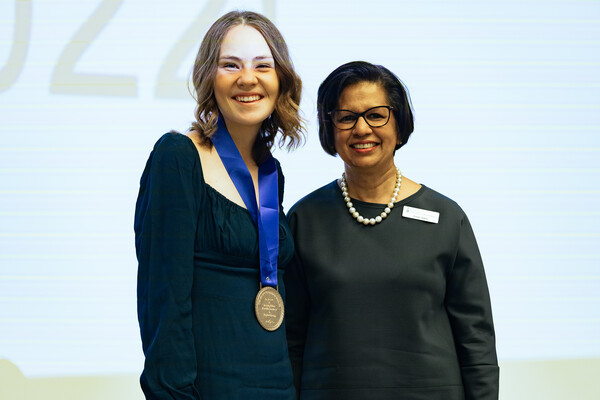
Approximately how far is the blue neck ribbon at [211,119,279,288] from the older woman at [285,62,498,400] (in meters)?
0.26

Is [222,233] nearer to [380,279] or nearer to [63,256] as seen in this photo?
[380,279]

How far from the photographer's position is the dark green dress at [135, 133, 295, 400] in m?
1.55

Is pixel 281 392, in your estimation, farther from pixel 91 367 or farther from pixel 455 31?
pixel 455 31

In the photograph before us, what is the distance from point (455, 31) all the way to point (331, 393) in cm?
204

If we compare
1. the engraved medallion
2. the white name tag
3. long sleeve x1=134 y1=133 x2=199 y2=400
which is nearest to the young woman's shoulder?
long sleeve x1=134 y1=133 x2=199 y2=400

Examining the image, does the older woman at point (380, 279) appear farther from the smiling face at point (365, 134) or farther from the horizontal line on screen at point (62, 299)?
the horizontal line on screen at point (62, 299)

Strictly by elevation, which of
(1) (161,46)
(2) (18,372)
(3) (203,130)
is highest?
(1) (161,46)

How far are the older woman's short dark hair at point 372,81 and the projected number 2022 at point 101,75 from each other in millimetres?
1388

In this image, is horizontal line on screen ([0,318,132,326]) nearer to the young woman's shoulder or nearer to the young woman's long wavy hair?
the young woman's long wavy hair

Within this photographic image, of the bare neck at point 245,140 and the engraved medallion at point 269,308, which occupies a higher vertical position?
the bare neck at point 245,140

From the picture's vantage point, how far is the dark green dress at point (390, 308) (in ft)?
6.41

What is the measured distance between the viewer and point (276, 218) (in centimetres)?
180

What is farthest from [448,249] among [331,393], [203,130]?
[203,130]

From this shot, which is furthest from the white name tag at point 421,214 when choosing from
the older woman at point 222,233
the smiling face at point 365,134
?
the older woman at point 222,233
